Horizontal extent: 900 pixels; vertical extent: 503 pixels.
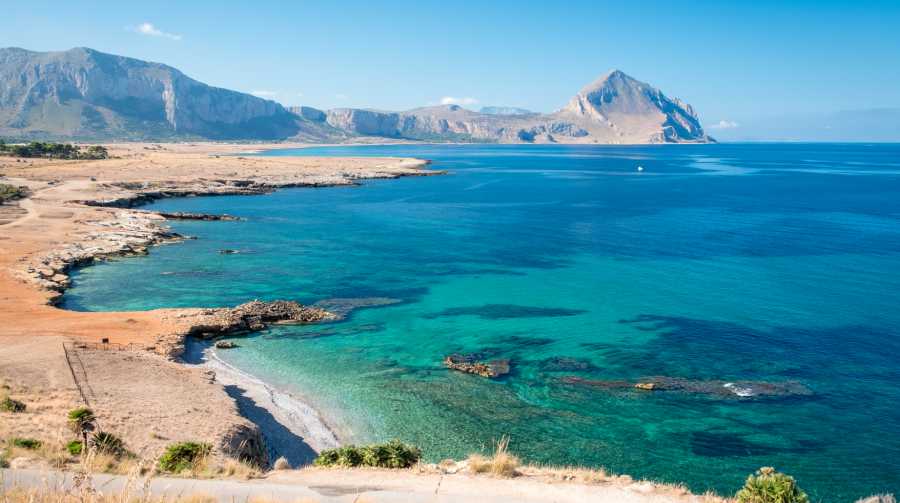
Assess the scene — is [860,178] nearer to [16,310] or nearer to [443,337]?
[443,337]

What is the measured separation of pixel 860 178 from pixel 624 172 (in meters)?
62.6

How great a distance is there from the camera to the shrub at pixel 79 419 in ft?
62.0

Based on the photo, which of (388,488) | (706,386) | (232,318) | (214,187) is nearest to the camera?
(388,488)

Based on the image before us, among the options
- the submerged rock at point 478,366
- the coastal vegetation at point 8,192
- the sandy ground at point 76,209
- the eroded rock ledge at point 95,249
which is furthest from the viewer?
the coastal vegetation at point 8,192

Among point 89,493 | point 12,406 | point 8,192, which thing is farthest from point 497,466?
point 8,192

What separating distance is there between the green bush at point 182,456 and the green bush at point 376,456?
12.2 feet

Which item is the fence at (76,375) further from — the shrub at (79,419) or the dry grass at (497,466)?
the dry grass at (497,466)

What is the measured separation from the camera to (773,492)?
587 inches

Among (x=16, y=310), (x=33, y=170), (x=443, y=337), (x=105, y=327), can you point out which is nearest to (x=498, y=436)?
(x=443, y=337)

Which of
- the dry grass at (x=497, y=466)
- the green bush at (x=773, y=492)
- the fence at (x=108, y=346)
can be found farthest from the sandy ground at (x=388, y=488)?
the fence at (x=108, y=346)

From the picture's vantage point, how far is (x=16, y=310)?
35719 mm

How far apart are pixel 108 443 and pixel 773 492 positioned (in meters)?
20.5

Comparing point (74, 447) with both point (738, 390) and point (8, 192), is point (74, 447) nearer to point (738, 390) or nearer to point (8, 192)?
point (738, 390)

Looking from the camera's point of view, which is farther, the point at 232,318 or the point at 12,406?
the point at 232,318
